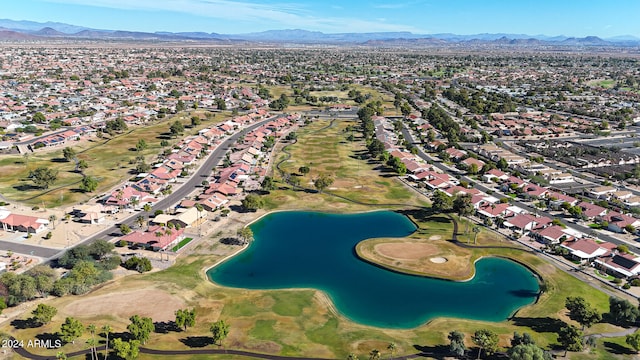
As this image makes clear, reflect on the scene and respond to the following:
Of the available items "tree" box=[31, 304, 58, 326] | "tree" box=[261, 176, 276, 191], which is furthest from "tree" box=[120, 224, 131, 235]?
"tree" box=[261, 176, 276, 191]

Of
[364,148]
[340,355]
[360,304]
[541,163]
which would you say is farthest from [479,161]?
[340,355]

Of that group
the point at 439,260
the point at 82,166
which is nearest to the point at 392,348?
the point at 439,260

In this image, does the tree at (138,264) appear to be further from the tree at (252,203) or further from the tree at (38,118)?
the tree at (38,118)

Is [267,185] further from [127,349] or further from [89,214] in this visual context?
[127,349]

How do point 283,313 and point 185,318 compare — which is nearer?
point 185,318

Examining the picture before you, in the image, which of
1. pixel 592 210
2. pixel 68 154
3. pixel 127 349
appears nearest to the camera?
pixel 127 349

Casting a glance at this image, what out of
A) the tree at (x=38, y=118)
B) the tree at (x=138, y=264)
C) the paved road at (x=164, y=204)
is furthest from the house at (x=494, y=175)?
the tree at (x=38, y=118)

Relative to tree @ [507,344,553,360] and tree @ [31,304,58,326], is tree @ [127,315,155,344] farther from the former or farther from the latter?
tree @ [507,344,553,360]
